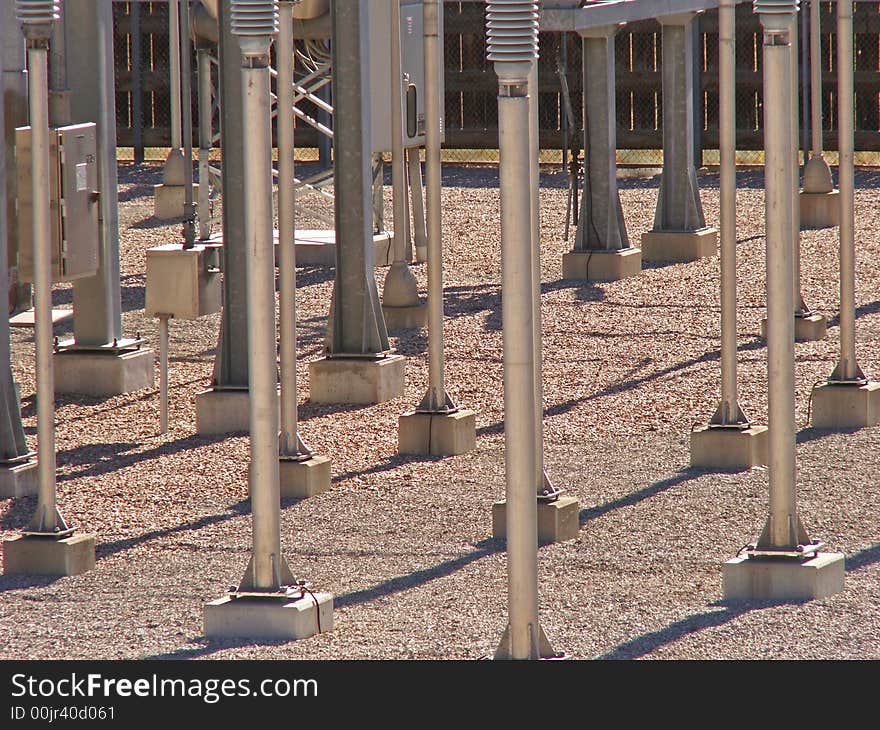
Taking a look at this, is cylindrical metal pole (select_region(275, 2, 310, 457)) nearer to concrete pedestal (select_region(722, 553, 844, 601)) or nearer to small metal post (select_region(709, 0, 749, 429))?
small metal post (select_region(709, 0, 749, 429))

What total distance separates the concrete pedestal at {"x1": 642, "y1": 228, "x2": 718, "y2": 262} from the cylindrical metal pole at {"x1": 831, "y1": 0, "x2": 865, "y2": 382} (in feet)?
21.3

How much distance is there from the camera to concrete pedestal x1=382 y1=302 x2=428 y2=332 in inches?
542

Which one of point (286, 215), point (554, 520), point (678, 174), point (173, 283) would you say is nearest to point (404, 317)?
point (173, 283)

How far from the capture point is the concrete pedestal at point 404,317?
13758 millimetres

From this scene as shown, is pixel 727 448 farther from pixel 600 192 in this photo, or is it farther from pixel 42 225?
pixel 600 192

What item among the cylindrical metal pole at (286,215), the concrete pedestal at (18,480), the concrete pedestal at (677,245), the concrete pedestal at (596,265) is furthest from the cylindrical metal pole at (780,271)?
the concrete pedestal at (677,245)

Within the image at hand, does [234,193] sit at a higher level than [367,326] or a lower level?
higher

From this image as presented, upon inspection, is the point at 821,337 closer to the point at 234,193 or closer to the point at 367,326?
the point at 367,326

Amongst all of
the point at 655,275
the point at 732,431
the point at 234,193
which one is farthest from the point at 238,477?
the point at 655,275

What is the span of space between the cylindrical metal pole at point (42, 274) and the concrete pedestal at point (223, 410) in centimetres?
281

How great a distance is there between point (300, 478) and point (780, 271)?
2960mm

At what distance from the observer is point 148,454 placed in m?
10.1

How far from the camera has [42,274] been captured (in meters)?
7.50

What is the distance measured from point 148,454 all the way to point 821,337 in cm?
506
